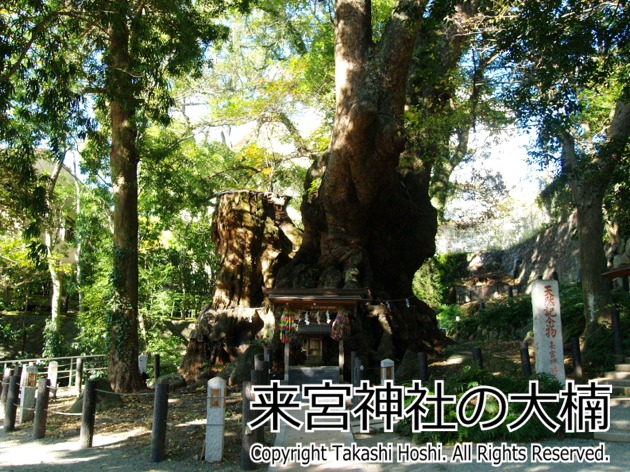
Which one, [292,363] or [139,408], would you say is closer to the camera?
[139,408]

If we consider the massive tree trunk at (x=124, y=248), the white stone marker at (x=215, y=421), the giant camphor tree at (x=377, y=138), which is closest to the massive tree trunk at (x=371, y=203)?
the giant camphor tree at (x=377, y=138)

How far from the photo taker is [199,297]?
81.7 feet

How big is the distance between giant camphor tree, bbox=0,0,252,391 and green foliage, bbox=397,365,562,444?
7925mm

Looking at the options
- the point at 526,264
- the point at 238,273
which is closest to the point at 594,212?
the point at 238,273

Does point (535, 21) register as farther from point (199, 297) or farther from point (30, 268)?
point (30, 268)

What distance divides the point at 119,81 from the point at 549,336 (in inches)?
392

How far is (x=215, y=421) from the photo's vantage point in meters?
7.44

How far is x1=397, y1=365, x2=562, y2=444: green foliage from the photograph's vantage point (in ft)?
24.1

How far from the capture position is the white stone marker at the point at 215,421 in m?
7.31

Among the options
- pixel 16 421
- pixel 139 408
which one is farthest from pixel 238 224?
pixel 16 421

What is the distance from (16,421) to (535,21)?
42.1ft

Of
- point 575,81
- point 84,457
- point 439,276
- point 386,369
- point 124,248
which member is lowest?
point 84,457

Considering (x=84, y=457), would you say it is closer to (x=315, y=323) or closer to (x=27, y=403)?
(x=27, y=403)

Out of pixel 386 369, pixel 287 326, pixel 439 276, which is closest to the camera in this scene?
pixel 386 369
